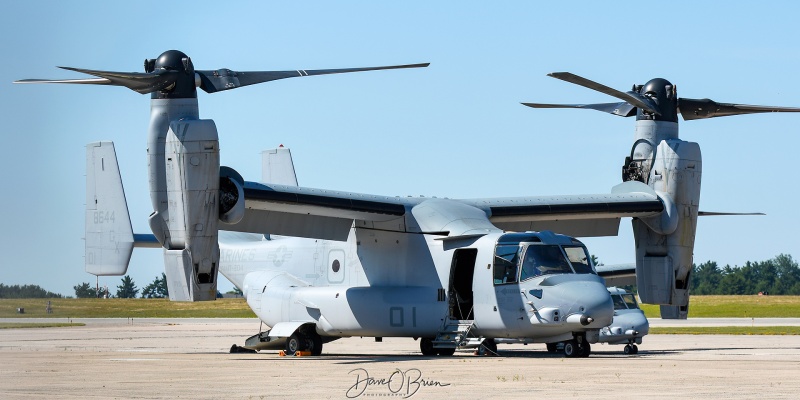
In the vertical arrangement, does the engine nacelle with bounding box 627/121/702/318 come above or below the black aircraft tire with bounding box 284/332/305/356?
above

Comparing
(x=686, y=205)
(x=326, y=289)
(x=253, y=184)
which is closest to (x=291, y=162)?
(x=326, y=289)

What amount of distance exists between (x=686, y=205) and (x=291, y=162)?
9.82 m

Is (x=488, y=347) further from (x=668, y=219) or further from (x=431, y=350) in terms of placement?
(x=668, y=219)

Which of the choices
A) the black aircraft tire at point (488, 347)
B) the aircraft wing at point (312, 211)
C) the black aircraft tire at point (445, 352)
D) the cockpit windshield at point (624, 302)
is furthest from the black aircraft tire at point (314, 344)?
the cockpit windshield at point (624, 302)

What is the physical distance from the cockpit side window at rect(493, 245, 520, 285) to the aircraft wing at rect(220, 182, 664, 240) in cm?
111

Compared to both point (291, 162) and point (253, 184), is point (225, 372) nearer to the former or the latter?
point (253, 184)

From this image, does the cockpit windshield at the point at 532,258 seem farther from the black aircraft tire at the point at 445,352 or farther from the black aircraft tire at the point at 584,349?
the black aircraft tire at the point at 445,352

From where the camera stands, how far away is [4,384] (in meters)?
15.2

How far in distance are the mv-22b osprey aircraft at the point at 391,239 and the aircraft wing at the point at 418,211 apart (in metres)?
0.03

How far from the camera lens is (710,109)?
1022 inches

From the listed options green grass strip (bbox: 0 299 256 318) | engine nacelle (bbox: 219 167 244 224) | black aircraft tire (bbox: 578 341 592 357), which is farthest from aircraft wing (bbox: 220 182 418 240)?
green grass strip (bbox: 0 299 256 318)

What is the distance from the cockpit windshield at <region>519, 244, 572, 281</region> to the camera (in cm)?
2080

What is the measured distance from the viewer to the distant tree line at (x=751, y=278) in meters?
110

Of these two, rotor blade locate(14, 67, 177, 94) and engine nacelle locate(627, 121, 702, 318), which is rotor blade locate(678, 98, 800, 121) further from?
rotor blade locate(14, 67, 177, 94)
